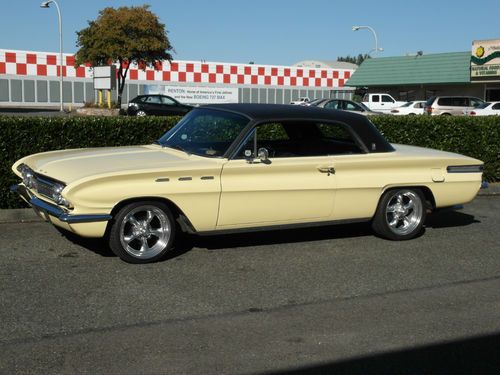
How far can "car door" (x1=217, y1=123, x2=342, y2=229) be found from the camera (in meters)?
5.40

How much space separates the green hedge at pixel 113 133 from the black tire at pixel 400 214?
3.44m

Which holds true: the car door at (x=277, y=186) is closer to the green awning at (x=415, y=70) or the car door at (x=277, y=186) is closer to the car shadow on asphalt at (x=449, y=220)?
the car shadow on asphalt at (x=449, y=220)

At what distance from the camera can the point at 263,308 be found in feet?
13.9

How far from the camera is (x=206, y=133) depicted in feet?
19.6

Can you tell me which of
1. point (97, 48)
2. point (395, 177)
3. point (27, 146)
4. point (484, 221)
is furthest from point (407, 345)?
point (97, 48)

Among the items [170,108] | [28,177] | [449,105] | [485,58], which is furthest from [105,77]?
[28,177]

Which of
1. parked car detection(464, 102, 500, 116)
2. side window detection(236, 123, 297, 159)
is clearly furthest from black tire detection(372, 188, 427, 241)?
parked car detection(464, 102, 500, 116)

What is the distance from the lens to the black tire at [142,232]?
16.7 ft

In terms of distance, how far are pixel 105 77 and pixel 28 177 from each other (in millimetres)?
25062

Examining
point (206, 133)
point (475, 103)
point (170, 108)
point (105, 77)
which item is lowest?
point (206, 133)

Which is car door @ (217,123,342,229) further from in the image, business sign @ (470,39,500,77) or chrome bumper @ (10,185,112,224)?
business sign @ (470,39,500,77)

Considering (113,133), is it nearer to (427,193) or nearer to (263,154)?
(263,154)

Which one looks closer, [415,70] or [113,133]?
[113,133]

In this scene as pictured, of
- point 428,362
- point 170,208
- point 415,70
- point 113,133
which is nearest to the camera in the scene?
point 428,362
